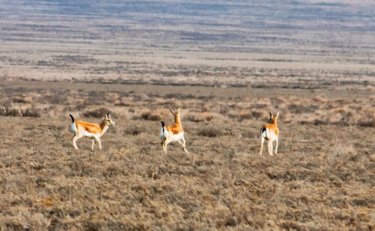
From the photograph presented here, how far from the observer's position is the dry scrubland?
918 cm

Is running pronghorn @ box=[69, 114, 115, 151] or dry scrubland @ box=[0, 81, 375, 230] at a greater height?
running pronghorn @ box=[69, 114, 115, 151]

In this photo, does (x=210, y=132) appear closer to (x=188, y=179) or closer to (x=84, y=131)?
(x=84, y=131)

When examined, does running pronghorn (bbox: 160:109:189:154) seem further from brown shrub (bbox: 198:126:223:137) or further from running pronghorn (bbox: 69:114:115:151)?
brown shrub (bbox: 198:126:223:137)

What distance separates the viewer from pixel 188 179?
467 inches

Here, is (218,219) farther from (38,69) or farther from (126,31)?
(126,31)

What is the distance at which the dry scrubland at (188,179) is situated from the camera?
361 inches

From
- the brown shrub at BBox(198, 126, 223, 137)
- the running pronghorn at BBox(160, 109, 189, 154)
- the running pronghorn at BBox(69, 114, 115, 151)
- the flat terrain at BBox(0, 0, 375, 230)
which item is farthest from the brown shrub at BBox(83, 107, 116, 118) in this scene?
the running pronghorn at BBox(160, 109, 189, 154)

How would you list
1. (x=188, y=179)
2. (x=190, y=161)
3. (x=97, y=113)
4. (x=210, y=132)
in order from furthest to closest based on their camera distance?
(x=97, y=113)
(x=210, y=132)
(x=190, y=161)
(x=188, y=179)

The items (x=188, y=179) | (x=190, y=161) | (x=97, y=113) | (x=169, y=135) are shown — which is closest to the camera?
(x=188, y=179)

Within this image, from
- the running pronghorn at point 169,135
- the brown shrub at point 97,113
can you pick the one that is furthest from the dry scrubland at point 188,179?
the brown shrub at point 97,113

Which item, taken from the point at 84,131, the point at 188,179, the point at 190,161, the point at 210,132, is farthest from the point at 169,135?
the point at 210,132

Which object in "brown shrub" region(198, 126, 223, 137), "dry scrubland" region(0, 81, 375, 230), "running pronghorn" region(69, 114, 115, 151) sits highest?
"brown shrub" region(198, 126, 223, 137)

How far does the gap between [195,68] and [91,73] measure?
13.9m

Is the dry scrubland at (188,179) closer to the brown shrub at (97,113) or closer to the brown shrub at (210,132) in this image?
the brown shrub at (210,132)
